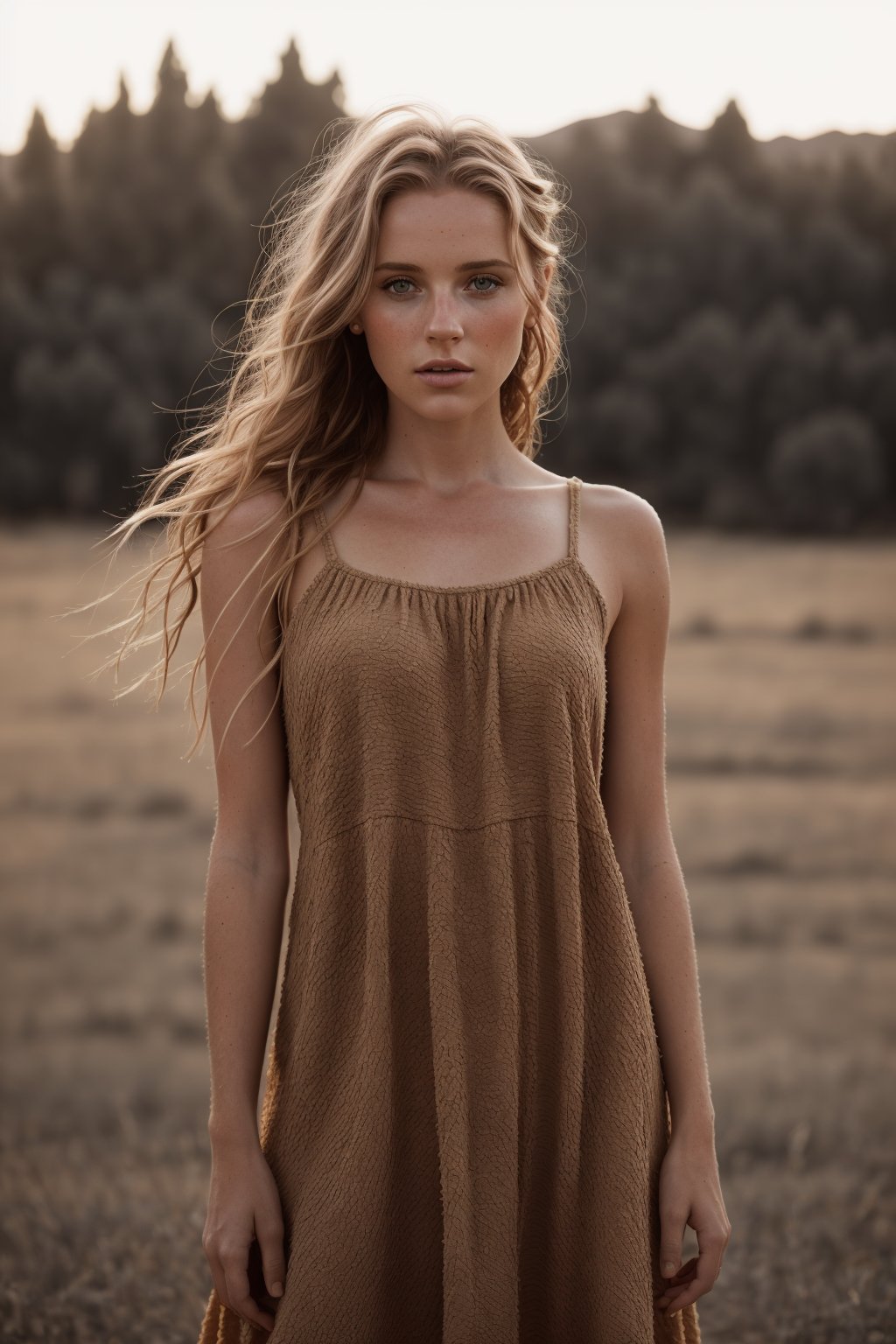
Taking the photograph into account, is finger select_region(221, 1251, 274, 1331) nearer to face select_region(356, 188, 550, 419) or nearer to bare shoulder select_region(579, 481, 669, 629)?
bare shoulder select_region(579, 481, 669, 629)

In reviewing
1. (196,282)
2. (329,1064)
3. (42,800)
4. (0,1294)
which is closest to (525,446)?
(329,1064)

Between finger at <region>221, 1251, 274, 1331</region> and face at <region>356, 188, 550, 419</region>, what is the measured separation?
3.38 feet

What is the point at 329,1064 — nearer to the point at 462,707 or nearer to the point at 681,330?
the point at 462,707

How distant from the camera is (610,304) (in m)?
15.2

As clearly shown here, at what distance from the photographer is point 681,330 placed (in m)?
15.6

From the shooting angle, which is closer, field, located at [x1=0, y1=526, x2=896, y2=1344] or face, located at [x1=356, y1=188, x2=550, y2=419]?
face, located at [x1=356, y1=188, x2=550, y2=419]

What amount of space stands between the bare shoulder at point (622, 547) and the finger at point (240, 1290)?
Answer: 2.95 feet

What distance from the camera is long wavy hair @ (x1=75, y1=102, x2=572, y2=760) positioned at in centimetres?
180

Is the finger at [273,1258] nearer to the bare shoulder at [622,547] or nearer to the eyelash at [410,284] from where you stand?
the bare shoulder at [622,547]

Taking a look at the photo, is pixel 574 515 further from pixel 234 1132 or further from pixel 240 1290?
pixel 240 1290

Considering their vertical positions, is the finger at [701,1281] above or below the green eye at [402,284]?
below

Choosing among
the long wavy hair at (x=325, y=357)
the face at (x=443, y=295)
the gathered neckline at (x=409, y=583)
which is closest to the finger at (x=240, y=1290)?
the long wavy hair at (x=325, y=357)

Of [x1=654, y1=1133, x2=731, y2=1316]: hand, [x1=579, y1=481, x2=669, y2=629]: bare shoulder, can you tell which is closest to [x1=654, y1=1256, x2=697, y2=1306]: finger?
[x1=654, y1=1133, x2=731, y2=1316]: hand

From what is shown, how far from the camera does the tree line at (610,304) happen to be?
558 inches
